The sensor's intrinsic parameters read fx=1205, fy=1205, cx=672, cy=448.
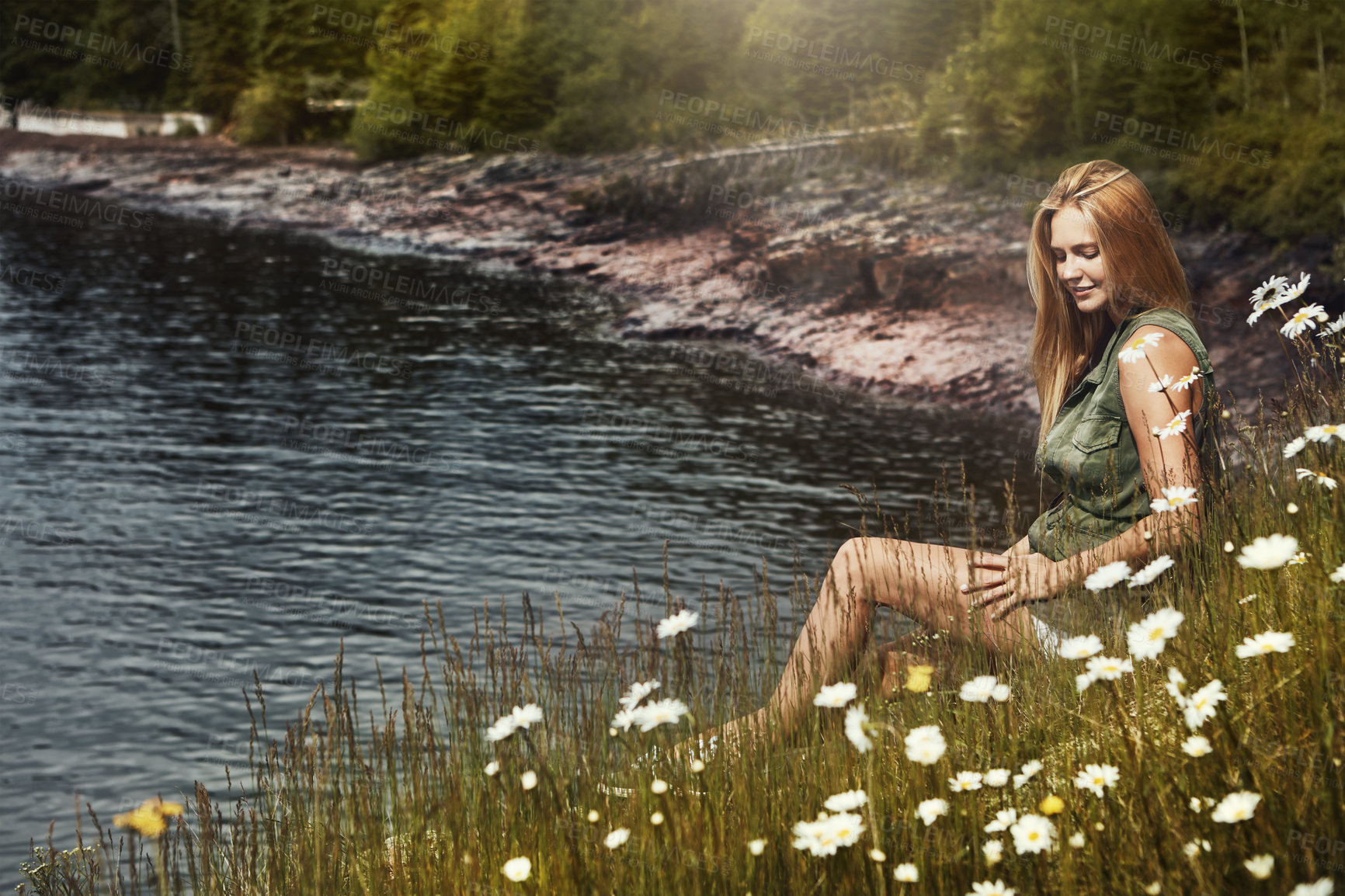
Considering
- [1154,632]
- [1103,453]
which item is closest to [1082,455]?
[1103,453]

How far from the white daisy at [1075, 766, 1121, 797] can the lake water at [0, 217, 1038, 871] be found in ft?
14.3

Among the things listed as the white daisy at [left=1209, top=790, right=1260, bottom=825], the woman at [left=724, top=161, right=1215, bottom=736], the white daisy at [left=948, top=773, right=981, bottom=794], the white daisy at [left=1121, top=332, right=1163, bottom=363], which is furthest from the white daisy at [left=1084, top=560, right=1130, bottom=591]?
the white daisy at [left=1121, top=332, right=1163, bottom=363]

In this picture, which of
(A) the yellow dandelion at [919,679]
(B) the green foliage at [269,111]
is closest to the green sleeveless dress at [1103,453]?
(A) the yellow dandelion at [919,679]

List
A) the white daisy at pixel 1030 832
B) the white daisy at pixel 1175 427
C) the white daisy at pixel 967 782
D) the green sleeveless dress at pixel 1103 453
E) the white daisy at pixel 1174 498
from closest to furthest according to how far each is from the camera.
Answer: the white daisy at pixel 1030 832, the white daisy at pixel 967 782, the white daisy at pixel 1174 498, the white daisy at pixel 1175 427, the green sleeveless dress at pixel 1103 453

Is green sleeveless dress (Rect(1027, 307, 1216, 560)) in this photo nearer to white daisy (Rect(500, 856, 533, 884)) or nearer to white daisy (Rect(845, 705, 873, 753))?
white daisy (Rect(845, 705, 873, 753))

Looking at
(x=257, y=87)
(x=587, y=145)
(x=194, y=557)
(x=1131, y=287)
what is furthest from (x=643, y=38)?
(x=1131, y=287)

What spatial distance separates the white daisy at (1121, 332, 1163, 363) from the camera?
379 cm

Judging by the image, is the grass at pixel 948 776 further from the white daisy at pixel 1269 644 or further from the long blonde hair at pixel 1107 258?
the long blonde hair at pixel 1107 258

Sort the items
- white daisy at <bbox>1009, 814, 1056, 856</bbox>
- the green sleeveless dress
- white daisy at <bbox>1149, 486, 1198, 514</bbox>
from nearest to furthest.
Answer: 1. white daisy at <bbox>1009, 814, 1056, 856</bbox>
2. white daisy at <bbox>1149, 486, 1198, 514</bbox>
3. the green sleeveless dress

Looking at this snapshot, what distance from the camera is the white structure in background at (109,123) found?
73.0m

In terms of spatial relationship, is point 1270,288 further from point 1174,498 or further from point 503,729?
point 503,729

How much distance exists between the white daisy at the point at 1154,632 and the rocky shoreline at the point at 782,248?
10.5m

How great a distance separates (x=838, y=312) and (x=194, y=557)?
14859 mm

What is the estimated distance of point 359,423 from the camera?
19031 mm
